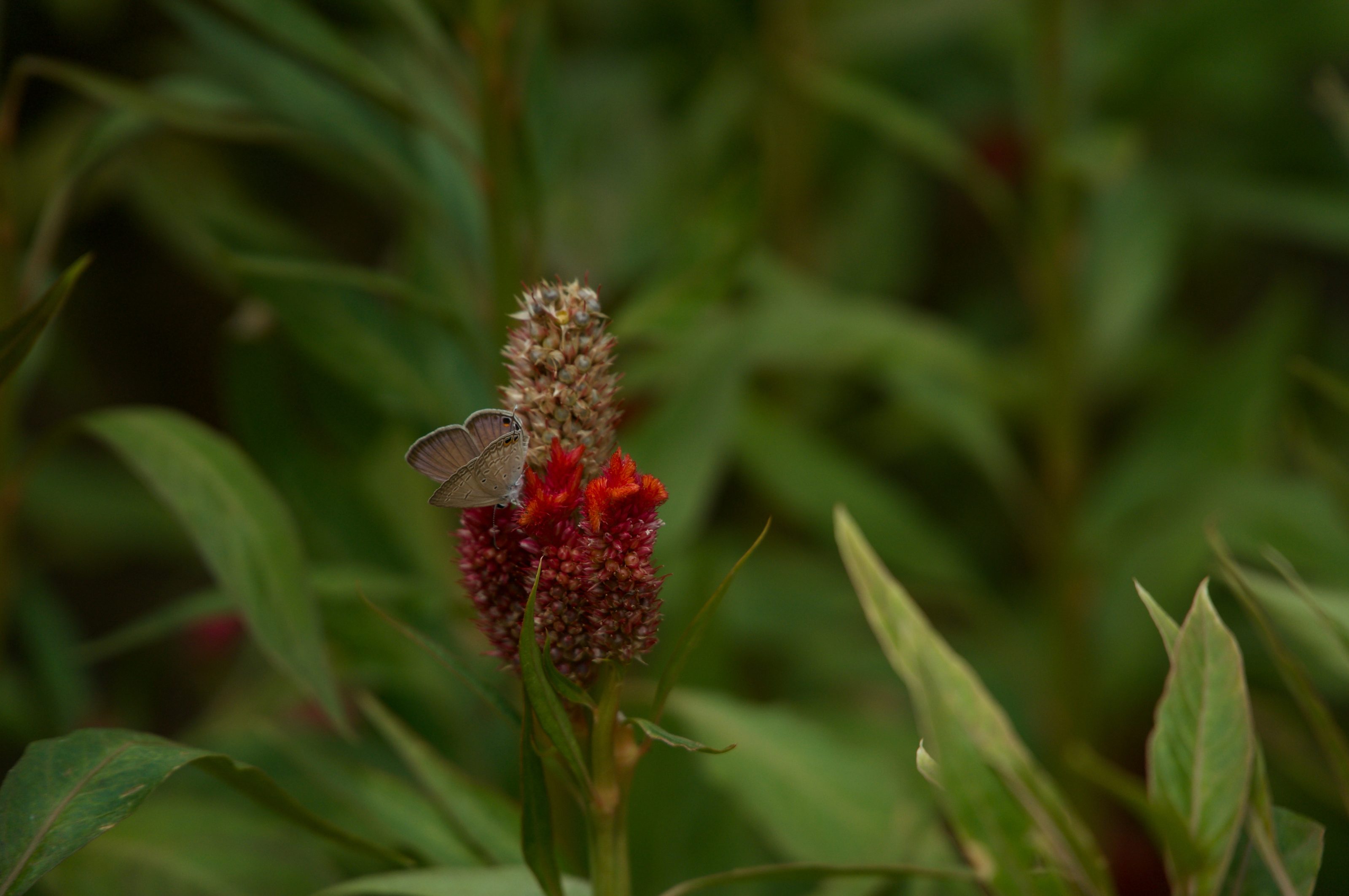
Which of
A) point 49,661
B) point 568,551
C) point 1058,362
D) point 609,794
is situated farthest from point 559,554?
Result: point 1058,362

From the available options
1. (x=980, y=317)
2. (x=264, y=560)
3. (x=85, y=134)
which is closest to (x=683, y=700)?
(x=264, y=560)

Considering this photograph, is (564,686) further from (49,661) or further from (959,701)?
(49,661)

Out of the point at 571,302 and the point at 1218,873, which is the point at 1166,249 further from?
the point at 571,302

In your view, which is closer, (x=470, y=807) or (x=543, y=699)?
(x=543, y=699)

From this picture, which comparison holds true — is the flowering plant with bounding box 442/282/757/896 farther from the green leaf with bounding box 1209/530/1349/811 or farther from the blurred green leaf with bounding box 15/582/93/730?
the blurred green leaf with bounding box 15/582/93/730

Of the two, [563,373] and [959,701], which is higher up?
[563,373]

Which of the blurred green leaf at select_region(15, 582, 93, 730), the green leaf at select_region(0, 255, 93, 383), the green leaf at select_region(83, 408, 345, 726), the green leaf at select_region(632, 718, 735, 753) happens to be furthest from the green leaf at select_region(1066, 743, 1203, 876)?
the blurred green leaf at select_region(15, 582, 93, 730)
